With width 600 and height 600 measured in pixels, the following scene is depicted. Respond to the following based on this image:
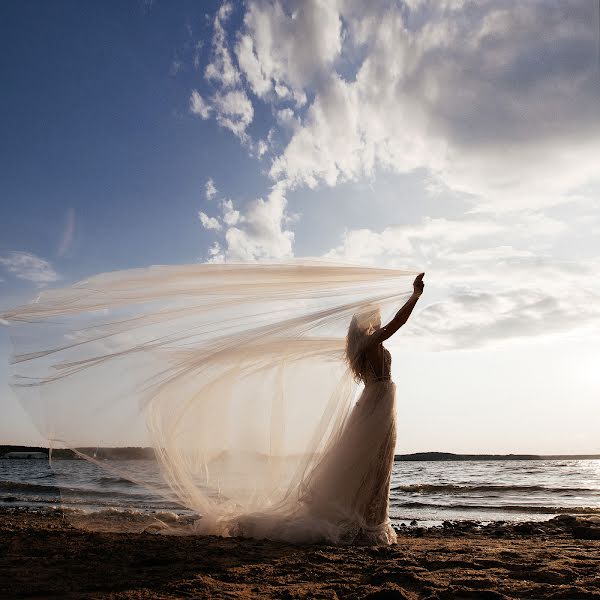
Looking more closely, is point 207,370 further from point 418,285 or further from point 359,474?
point 418,285

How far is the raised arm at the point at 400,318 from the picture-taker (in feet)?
19.9

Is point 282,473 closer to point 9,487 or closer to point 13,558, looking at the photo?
point 13,558

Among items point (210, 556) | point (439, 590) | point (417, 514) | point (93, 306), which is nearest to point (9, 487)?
point (417, 514)

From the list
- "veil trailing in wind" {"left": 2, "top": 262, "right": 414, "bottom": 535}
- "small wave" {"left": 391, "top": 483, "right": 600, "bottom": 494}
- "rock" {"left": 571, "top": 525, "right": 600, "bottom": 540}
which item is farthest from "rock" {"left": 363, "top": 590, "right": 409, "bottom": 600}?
"small wave" {"left": 391, "top": 483, "right": 600, "bottom": 494}

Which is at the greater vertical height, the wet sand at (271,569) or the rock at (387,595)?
the rock at (387,595)

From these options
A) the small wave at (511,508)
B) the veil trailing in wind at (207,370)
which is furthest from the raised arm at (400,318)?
the small wave at (511,508)

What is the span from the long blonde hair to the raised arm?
172mm

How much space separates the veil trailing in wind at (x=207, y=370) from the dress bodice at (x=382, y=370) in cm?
33

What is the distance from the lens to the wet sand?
365 cm

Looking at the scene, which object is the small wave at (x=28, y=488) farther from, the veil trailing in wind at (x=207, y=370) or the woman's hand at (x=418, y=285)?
the woman's hand at (x=418, y=285)

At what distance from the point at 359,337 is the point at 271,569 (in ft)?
9.88

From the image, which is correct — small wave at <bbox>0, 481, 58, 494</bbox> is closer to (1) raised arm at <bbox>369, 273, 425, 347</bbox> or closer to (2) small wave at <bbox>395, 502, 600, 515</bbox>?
(2) small wave at <bbox>395, 502, 600, 515</bbox>

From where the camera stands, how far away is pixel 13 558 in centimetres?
463

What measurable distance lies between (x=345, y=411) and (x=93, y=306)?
134 inches
